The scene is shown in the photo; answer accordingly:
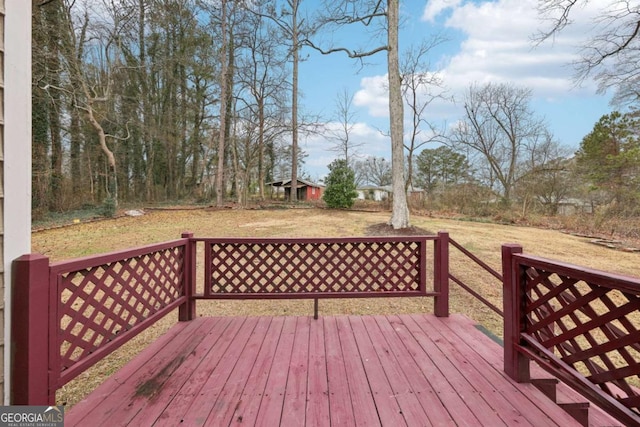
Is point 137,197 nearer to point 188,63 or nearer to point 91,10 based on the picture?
point 188,63

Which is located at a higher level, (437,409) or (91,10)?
(91,10)

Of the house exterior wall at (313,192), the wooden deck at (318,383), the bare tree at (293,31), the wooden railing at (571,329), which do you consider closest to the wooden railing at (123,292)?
the wooden deck at (318,383)

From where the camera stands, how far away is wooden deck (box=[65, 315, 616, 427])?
1.60 m

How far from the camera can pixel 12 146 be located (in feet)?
4.34

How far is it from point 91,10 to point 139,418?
16181 millimetres

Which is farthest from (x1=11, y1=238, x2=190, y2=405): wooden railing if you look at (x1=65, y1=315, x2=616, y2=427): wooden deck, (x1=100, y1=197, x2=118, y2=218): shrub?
(x1=100, y1=197, x2=118, y2=218): shrub

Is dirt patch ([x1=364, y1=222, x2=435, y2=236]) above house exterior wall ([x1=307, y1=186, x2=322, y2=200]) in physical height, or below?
below

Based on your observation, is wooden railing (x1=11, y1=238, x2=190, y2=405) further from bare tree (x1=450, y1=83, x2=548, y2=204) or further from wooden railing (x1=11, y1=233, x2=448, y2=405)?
bare tree (x1=450, y1=83, x2=548, y2=204)

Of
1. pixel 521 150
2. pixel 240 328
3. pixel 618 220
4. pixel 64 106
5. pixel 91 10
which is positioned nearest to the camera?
pixel 240 328

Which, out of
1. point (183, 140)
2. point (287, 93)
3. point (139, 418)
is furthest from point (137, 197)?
point (139, 418)

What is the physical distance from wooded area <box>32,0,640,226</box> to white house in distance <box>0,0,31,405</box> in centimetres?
843

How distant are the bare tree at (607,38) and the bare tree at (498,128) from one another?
10.6 meters

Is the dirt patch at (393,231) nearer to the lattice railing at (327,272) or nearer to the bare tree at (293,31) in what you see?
the lattice railing at (327,272)

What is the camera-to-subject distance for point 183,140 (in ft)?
65.6
